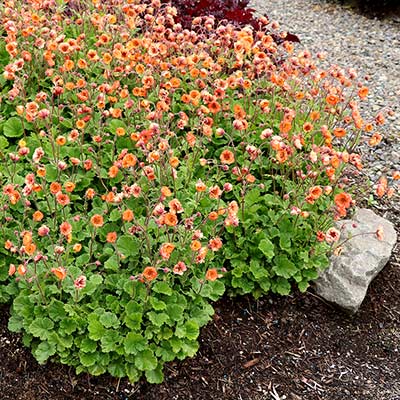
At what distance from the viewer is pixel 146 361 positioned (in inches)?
105

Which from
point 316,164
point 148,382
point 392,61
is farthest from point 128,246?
point 392,61

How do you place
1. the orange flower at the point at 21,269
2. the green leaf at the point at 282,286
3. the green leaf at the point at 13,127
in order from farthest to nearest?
the green leaf at the point at 13,127
the green leaf at the point at 282,286
the orange flower at the point at 21,269

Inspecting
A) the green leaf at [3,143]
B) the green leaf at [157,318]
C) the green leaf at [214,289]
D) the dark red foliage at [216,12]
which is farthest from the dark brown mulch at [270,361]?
the dark red foliage at [216,12]

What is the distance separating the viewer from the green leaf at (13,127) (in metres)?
3.51

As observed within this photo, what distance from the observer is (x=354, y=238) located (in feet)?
11.3

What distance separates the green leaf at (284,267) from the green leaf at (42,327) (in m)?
1.20

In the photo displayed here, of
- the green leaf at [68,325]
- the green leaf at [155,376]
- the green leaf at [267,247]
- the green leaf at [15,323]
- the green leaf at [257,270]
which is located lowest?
the green leaf at [15,323]

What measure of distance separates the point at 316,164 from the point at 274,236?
59 centimetres

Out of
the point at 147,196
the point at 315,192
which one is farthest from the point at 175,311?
the point at 315,192

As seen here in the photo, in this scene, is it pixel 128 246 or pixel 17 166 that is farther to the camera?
pixel 17 166

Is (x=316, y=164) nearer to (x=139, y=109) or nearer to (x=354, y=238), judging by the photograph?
(x=354, y=238)

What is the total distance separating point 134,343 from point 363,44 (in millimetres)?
5632

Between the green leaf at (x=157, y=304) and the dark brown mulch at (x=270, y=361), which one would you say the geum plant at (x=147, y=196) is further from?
the dark brown mulch at (x=270, y=361)

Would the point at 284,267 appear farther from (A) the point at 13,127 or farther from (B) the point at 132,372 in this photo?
(A) the point at 13,127
